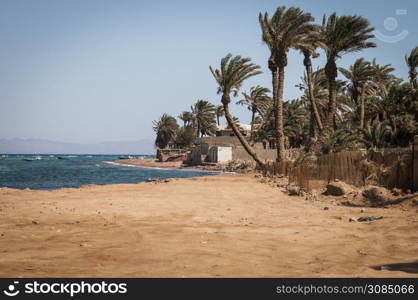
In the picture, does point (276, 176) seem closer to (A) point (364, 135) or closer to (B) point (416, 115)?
(A) point (364, 135)

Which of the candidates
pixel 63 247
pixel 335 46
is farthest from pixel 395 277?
pixel 335 46

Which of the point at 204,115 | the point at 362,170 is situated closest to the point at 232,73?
the point at 362,170

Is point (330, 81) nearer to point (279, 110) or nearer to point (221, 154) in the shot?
point (279, 110)

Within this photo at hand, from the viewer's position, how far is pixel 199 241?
8305mm

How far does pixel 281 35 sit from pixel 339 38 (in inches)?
170

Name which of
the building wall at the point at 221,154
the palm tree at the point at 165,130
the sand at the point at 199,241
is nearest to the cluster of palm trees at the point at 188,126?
the palm tree at the point at 165,130

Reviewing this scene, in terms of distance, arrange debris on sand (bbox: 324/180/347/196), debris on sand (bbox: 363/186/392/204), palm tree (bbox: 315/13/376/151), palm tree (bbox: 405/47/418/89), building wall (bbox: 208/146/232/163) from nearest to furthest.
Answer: debris on sand (bbox: 363/186/392/204)
debris on sand (bbox: 324/180/347/196)
palm tree (bbox: 315/13/376/151)
palm tree (bbox: 405/47/418/89)
building wall (bbox: 208/146/232/163)

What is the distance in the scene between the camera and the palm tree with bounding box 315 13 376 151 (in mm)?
30453

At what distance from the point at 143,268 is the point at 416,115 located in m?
40.2

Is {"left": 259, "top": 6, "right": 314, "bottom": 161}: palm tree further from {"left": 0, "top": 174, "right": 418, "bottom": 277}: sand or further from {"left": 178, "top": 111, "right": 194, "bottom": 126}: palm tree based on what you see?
{"left": 178, "top": 111, "right": 194, "bottom": 126}: palm tree

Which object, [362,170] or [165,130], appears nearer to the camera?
[362,170]

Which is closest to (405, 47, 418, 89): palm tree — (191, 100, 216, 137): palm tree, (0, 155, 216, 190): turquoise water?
(0, 155, 216, 190): turquoise water

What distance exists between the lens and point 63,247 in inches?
298

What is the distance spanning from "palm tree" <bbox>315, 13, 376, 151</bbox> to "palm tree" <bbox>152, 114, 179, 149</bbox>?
7393cm
